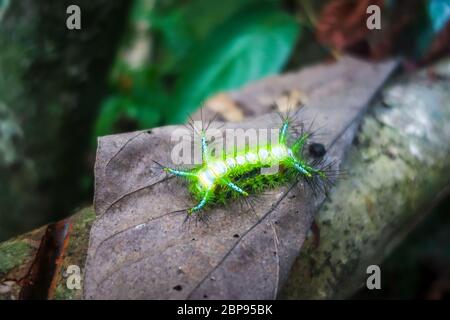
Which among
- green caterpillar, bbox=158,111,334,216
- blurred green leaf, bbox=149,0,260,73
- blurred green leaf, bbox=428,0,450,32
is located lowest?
green caterpillar, bbox=158,111,334,216

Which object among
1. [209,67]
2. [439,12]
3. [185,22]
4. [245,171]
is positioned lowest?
[245,171]

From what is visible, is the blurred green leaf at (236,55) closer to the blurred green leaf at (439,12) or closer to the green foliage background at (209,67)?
the green foliage background at (209,67)

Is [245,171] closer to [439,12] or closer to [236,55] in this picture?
[439,12]

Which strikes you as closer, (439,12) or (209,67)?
(439,12)

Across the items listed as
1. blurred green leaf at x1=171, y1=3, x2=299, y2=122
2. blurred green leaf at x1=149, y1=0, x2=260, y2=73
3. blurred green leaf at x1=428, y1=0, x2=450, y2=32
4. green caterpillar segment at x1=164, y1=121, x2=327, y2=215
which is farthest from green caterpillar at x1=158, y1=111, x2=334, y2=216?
blurred green leaf at x1=149, y1=0, x2=260, y2=73

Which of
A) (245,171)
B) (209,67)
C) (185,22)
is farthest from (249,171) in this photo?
(185,22)

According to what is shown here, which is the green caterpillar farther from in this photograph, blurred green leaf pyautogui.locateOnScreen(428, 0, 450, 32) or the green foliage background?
the green foliage background
